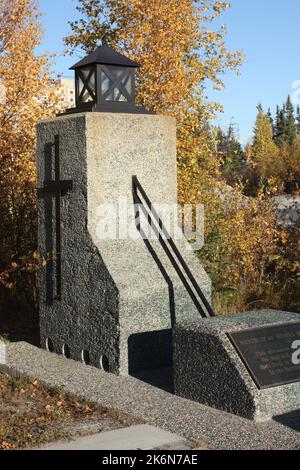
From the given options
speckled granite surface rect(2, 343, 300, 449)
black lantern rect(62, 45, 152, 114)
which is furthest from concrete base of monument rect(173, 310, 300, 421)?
black lantern rect(62, 45, 152, 114)

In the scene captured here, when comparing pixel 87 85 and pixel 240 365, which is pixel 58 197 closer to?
pixel 87 85

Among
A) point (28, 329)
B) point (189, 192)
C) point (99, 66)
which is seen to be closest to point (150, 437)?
point (99, 66)

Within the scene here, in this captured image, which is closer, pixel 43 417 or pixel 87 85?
pixel 43 417

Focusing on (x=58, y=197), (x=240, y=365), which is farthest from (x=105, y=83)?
(x=240, y=365)

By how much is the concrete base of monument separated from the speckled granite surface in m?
0.10

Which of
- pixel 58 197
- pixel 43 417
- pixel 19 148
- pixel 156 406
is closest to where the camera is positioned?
pixel 43 417

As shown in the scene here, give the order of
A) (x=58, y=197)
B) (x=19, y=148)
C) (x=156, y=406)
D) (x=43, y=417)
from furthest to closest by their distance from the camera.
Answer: (x=19, y=148)
(x=58, y=197)
(x=156, y=406)
(x=43, y=417)

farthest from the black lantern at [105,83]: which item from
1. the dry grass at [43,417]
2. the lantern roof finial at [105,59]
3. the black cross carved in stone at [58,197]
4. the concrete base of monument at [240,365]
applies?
the dry grass at [43,417]

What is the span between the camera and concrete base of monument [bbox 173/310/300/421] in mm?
4770

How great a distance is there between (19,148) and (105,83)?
10.6ft

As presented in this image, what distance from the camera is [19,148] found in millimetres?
9398

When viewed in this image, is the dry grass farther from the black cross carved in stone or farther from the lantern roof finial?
the lantern roof finial

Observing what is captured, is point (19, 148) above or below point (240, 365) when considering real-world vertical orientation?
above

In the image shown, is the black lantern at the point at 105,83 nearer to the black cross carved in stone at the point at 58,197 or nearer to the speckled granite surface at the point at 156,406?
the black cross carved in stone at the point at 58,197
